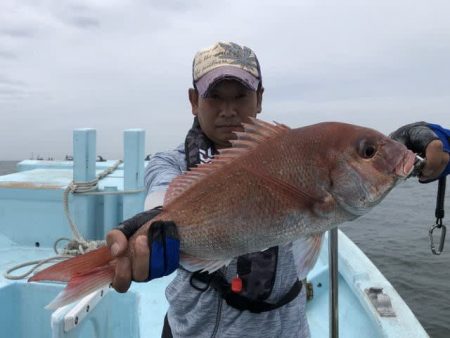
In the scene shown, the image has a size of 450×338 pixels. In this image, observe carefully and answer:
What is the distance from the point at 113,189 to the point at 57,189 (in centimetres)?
69

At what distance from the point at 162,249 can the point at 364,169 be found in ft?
2.72

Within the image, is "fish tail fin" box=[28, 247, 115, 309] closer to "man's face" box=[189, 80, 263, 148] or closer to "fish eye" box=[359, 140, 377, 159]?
"man's face" box=[189, 80, 263, 148]

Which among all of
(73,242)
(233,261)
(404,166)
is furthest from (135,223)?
(73,242)

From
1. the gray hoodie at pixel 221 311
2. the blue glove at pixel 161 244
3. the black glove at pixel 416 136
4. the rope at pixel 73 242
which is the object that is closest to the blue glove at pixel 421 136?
the black glove at pixel 416 136

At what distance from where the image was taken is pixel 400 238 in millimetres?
12719

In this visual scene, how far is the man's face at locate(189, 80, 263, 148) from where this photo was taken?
2.27m

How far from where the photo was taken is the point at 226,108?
228cm

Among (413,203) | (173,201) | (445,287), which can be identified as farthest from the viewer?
(413,203)

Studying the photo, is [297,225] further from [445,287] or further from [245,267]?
[445,287]

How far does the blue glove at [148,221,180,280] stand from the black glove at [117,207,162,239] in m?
0.07

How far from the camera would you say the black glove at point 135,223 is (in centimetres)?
172

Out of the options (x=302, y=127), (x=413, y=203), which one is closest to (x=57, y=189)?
(x=302, y=127)

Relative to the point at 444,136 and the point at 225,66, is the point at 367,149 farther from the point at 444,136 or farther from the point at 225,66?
the point at 225,66

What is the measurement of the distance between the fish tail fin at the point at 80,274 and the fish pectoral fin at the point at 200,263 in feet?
0.94
